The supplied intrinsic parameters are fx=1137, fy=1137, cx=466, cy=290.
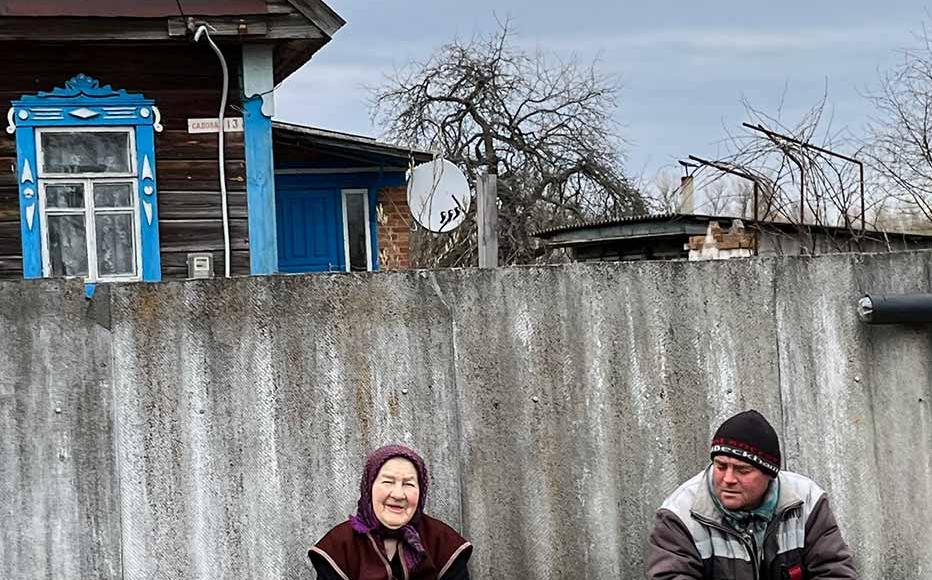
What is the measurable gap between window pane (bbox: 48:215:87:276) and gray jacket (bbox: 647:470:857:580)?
5975 mm

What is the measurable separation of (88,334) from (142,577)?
907 millimetres

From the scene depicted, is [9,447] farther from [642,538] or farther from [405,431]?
[642,538]

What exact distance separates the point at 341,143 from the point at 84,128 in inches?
128

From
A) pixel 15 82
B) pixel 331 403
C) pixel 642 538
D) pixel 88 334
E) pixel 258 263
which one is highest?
pixel 15 82

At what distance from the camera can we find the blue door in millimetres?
12508

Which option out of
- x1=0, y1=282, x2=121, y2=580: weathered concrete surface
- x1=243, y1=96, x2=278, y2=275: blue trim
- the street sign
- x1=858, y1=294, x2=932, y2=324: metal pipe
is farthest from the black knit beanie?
the street sign

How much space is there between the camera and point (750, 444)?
3887 mm

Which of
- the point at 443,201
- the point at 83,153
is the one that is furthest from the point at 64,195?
the point at 443,201

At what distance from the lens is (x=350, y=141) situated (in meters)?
11.5

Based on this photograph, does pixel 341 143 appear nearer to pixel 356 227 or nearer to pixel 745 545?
pixel 356 227

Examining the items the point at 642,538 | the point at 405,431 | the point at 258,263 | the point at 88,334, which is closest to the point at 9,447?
the point at 88,334

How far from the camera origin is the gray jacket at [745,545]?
12.7 feet

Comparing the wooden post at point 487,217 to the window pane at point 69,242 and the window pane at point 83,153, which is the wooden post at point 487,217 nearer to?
the window pane at point 83,153

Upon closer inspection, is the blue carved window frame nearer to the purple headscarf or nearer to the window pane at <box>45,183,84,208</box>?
the window pane at <box>45,183,84,208</box>
